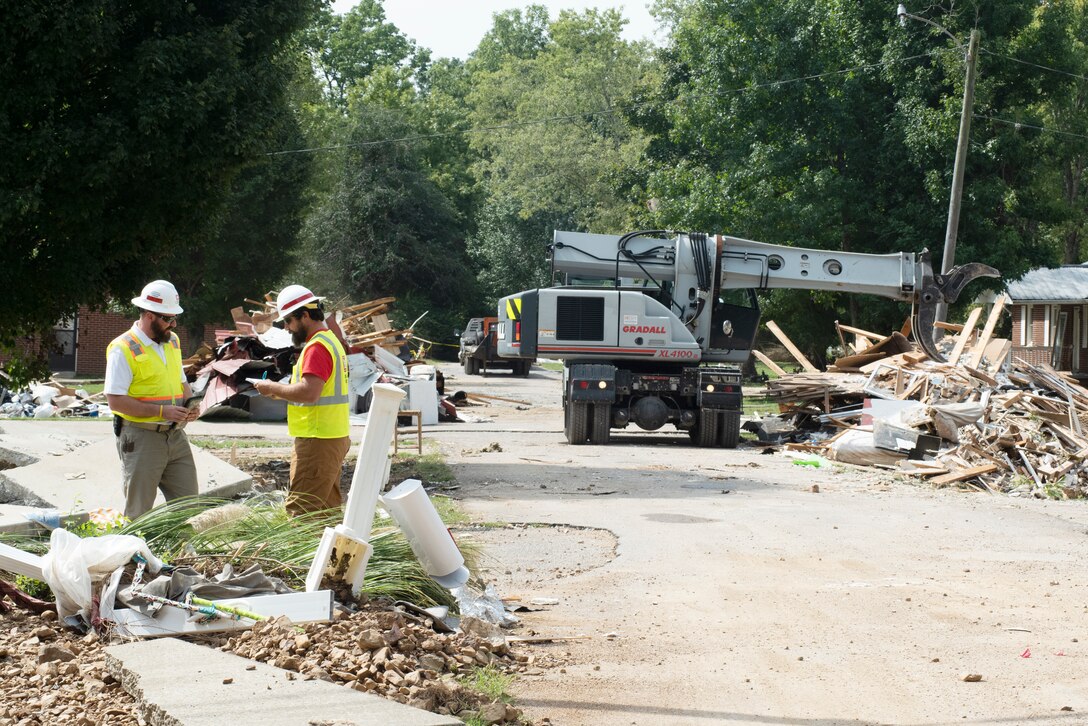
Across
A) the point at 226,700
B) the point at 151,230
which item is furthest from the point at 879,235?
the point at 226,700

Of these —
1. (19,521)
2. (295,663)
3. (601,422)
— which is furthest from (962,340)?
(295,663)

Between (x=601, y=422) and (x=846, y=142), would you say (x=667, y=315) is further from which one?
(x=846, y=142)

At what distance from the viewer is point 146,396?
26.0 feet

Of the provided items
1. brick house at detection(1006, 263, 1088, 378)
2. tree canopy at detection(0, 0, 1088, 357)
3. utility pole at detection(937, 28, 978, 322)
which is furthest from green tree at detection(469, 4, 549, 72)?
utility pole at detection(937, 28, 978, 322)

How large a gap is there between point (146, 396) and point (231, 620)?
108 inches

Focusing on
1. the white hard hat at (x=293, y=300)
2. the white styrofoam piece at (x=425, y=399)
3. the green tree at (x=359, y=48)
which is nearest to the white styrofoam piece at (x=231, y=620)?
the white hard hat at (x=293, y=300)

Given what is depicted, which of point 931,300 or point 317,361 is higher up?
point 931,300

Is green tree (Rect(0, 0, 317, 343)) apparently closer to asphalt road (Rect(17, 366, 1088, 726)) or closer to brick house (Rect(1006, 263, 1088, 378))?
asphalt road (Rect(17, 366, 1088, 726))

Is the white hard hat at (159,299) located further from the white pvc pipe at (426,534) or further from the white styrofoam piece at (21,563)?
the white pvc pipe at (426,534)

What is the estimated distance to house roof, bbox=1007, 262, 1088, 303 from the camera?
133ft

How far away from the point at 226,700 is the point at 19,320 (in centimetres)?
931

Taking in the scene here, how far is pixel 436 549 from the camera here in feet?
22.1

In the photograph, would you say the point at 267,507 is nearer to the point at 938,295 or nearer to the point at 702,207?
the point at 938,295

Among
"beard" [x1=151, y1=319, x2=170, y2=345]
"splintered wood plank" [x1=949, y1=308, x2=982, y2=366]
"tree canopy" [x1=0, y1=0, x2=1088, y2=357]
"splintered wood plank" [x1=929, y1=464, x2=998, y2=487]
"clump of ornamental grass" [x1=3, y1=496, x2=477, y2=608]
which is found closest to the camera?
"clump of ornamental grass" [x1=3, y1=496, x2=477, y2=608]
